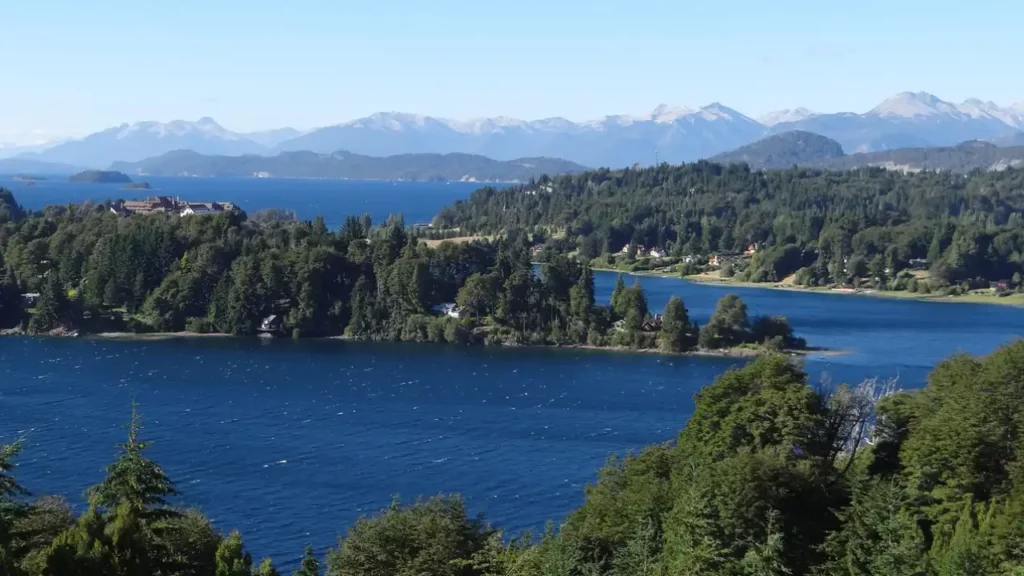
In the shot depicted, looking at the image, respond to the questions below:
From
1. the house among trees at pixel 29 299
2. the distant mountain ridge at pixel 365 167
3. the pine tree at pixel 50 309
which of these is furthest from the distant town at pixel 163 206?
the distant mountain ridge at pixel 365 167

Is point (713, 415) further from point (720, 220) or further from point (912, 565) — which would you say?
point (720, 220)

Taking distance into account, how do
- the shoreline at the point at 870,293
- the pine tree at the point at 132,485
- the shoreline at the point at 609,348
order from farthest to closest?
the shoreline at the point at 870,293
the shoreline at the point at 609,348
the pine tree at the point at 132,485

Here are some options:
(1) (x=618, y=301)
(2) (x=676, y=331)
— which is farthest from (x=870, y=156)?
(2) (x=676, y=331)

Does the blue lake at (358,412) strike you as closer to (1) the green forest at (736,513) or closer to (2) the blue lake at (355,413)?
(2) the blue lake at (355,413)

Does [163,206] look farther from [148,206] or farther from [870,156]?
[870,156]

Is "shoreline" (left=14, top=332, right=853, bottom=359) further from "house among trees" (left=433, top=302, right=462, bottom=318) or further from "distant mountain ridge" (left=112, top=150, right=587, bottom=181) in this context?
"distant mountain ridge" (left=112, top=150, right=587, bottom=181)

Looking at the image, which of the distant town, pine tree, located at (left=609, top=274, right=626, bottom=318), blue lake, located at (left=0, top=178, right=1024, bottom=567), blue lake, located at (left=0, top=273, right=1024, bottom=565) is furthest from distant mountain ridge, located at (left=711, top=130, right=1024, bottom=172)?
blue lake, located at (left=0, top=273, right=1024, bottom=565)
